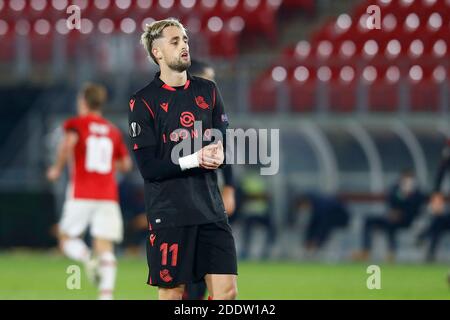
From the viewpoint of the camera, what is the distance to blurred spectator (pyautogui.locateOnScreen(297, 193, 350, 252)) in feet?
54.6

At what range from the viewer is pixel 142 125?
6.27 metres

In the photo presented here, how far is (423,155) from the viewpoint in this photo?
55.0 ft

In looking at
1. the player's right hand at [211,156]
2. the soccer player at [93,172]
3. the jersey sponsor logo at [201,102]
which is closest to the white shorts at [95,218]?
the soccer player at [93,172]

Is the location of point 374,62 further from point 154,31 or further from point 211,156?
point 211,156

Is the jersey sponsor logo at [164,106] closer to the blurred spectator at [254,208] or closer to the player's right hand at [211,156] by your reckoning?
the player's right hand at [211,156]

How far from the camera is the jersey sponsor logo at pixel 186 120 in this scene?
630 cm

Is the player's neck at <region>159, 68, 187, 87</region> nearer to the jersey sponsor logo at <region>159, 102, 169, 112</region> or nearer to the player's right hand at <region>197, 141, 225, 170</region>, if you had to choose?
the jersey sponsor logo at <region>159, 102, 169, 112</region>

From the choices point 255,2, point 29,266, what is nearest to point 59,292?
point 29,266

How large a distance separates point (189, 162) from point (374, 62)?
39.2ft

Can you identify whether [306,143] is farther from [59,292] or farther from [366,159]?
[59,292]

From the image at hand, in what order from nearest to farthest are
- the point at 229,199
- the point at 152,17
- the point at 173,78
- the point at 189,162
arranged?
the point at 189,162 → the point at 173,78 → the point at 229,199 → the point at 152,17

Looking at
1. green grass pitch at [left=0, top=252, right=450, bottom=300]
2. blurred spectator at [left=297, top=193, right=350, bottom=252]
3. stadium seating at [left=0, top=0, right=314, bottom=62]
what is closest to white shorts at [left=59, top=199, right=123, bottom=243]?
green grass pitch at [left=0, top=252, right=450, bottom=300]

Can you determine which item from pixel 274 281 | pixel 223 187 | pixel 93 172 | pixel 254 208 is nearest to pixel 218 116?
pixel 223 187
